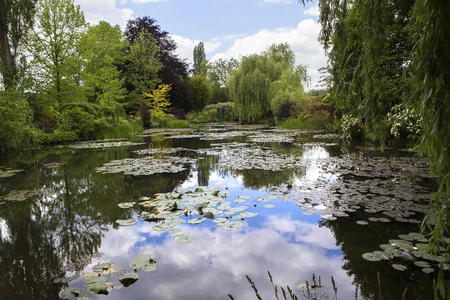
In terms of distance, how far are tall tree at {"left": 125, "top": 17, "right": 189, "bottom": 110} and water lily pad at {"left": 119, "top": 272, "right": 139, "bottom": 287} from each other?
959 inches

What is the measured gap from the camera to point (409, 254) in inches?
94.7

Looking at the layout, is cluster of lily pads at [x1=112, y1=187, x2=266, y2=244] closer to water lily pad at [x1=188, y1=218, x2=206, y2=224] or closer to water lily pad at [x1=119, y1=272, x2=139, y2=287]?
water lily pad at [x1=188, y1=218, x2=206, y2=224]

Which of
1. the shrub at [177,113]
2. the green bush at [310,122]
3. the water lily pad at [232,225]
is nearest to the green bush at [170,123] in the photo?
the shrub at [177,113]

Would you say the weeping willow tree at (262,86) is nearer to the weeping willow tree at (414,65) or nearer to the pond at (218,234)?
the weeping willow tree at (414,65)

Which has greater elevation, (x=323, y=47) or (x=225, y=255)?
(x=323, y=47)

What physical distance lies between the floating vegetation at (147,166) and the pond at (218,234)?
253mm

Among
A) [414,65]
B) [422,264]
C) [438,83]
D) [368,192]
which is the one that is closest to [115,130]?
[368,192]

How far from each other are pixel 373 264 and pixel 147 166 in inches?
217

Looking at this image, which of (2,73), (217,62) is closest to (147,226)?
(2,73)

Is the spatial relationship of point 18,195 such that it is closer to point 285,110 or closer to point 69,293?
point 69,293

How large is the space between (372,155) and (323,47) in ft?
17.3

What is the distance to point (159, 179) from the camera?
5.63 meters

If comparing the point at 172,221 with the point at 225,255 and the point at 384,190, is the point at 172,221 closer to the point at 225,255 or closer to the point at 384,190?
the point at 225,255

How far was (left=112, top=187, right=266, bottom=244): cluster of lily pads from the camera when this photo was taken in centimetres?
331
